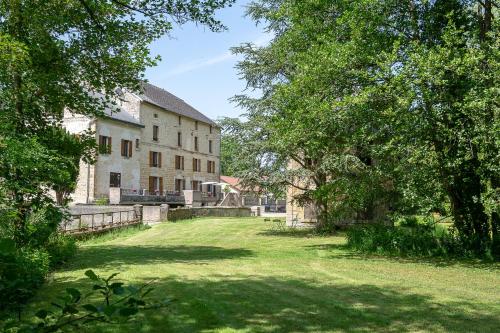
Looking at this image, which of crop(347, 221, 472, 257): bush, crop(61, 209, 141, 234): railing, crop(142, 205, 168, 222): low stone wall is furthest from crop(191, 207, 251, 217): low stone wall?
crop(347, 221, 472, 257): bush

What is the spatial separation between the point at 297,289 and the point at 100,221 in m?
19.4

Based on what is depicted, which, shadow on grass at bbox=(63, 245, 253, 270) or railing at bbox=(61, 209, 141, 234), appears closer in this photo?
shadow on grass at bbox=(63, 245, 253, 270)

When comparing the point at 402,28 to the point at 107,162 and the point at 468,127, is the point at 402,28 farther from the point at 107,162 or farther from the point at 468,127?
the point at 107,162

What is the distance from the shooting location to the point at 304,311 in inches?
309

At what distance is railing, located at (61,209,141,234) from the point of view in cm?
2292

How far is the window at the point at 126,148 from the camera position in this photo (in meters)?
46.4

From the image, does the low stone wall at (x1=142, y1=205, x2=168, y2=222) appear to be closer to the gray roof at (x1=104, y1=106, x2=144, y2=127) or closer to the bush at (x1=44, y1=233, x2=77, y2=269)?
the gray roof at (x1=104, y1=106, x2=144, y2=127)

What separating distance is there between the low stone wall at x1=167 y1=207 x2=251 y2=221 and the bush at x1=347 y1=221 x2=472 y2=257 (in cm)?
1790

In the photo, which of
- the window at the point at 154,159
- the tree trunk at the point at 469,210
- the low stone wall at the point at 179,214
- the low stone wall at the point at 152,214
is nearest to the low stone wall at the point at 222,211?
the low stone wall at the point at 179,214

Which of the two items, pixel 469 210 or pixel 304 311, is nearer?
pixel 304 311

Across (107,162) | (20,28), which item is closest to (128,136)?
(107,162)

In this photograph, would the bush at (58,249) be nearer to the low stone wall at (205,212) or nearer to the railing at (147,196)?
the low stone wall at (205,212)

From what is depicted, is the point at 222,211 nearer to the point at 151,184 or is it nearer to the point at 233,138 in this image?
the point at 151,184

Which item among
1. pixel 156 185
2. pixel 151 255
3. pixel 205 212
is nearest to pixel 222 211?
pixel 205 212
